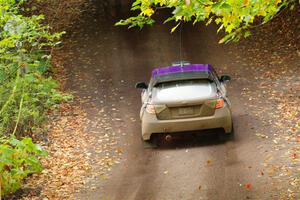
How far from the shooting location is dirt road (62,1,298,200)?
10.4m

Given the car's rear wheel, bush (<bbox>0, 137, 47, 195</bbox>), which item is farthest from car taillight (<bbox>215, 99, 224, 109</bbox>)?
bush (<bbox>0, 137, 47, 195</bbox>)

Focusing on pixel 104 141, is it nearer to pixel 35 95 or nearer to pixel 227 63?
pixel 35 95

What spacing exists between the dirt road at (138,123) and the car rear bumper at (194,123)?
0.52 metres

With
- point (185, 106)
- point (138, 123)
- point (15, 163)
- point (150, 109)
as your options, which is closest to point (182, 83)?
point (185, 106)

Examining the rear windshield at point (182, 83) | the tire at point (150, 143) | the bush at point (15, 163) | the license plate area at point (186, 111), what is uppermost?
the rear windshield at point (182, 83)

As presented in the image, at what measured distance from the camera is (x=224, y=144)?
1252 cm

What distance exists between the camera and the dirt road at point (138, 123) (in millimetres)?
10375

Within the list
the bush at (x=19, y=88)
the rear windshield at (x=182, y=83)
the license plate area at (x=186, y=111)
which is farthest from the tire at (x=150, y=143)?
the bush at (x=19, y=88)

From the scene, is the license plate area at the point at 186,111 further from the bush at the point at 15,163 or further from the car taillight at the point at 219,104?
the bush at the point at 15,163

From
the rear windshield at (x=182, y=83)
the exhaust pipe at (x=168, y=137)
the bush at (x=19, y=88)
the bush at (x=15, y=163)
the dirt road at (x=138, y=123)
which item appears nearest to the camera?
the bush at (x=15, y=163)

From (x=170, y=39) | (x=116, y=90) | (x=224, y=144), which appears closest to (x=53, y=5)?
(x=170, y=39)

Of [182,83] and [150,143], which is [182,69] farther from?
[150,143]

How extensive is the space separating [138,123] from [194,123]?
10.2 feet

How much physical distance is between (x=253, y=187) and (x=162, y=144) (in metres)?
3.53
